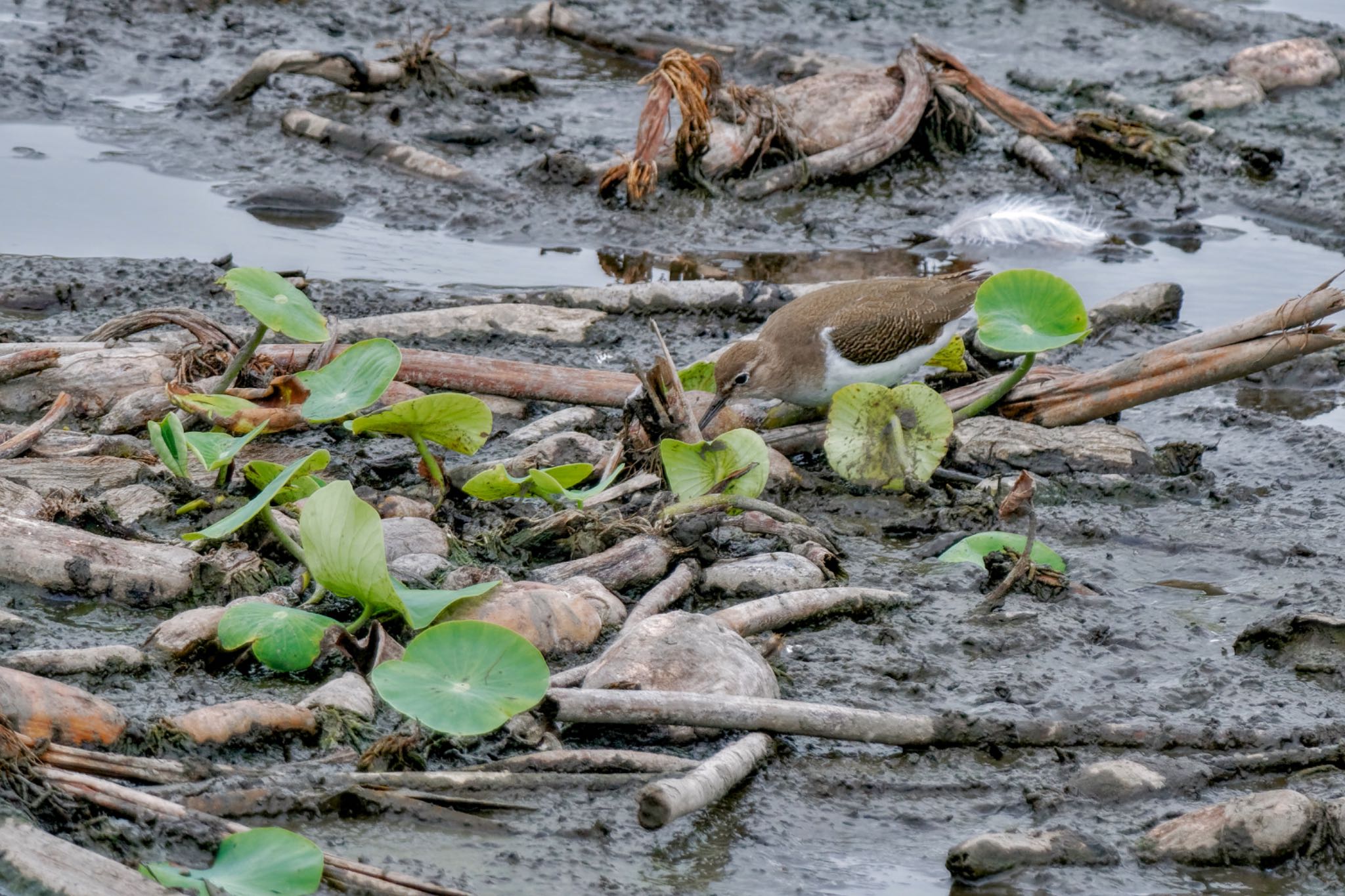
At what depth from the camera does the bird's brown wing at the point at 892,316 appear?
20.0 feet

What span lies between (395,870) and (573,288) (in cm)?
499

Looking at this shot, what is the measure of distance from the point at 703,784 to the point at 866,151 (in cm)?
760

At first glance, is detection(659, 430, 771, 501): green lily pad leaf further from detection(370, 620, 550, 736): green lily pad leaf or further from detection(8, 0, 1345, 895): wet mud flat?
detection(370, 620, 550, 736): green lily pad leaf

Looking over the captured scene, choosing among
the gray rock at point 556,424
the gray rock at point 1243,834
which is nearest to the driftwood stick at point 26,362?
the gray rock at point 556,424

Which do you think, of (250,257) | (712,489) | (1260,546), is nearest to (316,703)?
(712,489)

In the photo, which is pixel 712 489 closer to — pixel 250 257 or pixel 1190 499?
pixel 1190 499

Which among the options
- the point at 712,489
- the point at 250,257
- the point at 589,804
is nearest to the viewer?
the point at 589,804

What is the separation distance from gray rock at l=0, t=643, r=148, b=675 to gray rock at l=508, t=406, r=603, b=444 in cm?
227

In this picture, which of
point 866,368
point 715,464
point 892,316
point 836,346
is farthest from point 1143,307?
point 715,464

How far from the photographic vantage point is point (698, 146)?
9844 millimetres

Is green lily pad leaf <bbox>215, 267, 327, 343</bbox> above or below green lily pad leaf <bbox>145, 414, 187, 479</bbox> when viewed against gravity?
above

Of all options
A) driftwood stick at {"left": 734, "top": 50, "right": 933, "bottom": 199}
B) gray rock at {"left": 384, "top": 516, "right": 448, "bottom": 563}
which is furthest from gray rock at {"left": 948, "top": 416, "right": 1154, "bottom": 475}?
driftwood stick at {"left": 734, "top": 50, "right": 933, "bottom": 199}

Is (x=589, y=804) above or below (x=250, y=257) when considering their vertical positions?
above

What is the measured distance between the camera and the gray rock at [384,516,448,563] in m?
4.71
